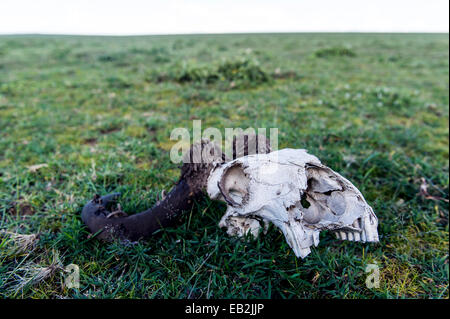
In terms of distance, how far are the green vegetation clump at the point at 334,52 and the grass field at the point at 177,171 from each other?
10.2ft

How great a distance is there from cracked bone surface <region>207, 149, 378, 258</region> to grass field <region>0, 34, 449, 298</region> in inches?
17.1

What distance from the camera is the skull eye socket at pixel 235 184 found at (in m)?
2.12

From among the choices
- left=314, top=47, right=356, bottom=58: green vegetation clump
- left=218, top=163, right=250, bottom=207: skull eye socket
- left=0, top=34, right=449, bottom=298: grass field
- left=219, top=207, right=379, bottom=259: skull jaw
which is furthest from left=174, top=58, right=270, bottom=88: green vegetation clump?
left=219, top=207, right=379, bottom=259: skull jaw

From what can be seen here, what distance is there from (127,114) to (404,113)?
5511 mm

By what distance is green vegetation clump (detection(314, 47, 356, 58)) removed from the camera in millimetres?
10727

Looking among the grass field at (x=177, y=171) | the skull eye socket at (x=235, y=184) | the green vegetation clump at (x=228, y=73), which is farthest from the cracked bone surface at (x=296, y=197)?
the green vegetation clump at (x=228, y=73)

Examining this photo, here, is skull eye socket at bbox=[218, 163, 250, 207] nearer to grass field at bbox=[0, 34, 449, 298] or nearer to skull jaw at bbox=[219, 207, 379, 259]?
skull jaw at bbox=[219, 207, 379, 259]

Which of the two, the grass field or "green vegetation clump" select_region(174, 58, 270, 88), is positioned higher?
"green vegetation clump" select_region(174, 58, 270, 88)

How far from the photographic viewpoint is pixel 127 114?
539 cm

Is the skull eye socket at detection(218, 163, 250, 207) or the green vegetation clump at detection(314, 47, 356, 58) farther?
the green vegetation clump at detection(314, 47, 356, 58)

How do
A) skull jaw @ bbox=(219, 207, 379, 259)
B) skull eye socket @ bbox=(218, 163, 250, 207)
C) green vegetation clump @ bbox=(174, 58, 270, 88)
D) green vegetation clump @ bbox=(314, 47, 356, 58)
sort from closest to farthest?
skull jaw @ bbox=(219, 207, 379, 259), skull eye socket @ bbox=(218, 163, 250, 207), green vegetation clump @ bbox=(174, 58, 270, 88), green vegetation clump @ bbox=(314, 47, 356, 58)

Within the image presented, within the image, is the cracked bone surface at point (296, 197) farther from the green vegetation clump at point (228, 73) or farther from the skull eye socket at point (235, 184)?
the green vegetation clump at point (228, 73)
